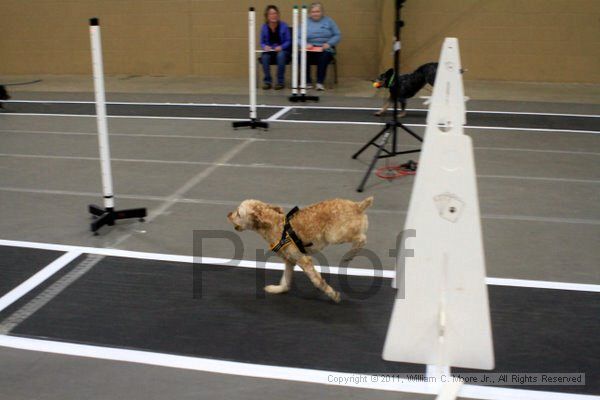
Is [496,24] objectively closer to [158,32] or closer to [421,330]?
[158,32]

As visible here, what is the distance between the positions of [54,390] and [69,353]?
1.11 ft

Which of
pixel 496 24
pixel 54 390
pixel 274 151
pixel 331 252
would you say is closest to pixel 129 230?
pixel 331 252

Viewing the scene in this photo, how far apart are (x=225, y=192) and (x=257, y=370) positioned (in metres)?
3.00

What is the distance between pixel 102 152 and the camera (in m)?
4.91

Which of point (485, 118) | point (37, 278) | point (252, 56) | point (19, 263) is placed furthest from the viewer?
point (485, 118)

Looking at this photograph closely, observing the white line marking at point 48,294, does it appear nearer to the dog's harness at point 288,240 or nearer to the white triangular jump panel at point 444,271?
the dog's harness at point 288,240

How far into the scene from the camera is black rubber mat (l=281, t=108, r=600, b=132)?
28.4 ft

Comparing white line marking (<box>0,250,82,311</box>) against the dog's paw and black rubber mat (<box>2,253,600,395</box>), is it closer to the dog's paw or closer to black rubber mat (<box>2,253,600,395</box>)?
black rubber mat (<box>2,253,600,395</box>)

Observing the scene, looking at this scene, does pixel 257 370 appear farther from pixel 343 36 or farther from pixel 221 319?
pixel 343 36

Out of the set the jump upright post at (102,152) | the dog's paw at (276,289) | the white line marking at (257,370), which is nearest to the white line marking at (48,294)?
the white line marking at (257,370)

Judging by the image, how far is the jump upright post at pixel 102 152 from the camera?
4.69m

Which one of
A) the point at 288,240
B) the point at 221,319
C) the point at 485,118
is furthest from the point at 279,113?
the point at 221,319

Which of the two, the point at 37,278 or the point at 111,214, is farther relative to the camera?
the point at 111,214

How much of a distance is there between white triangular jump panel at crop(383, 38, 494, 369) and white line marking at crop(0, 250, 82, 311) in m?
2.38
